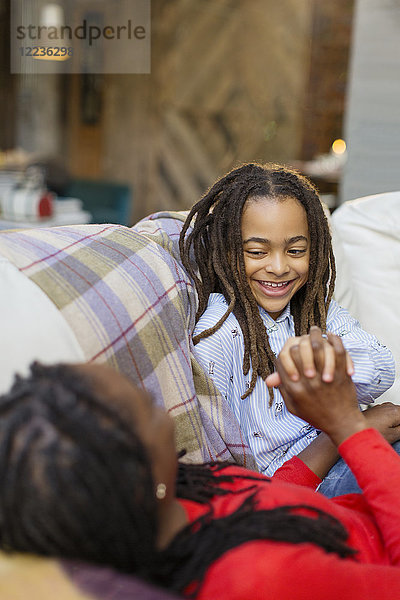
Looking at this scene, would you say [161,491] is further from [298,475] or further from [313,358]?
[298,475]

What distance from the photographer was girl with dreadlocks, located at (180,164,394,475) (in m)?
1.41

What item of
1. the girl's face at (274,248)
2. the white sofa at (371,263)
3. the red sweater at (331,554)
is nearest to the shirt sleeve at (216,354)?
the girl's face at (274,248)

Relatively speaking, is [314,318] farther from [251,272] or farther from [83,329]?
[83,329]

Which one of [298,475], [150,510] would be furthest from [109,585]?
[298,475]

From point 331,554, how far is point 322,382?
0.25m

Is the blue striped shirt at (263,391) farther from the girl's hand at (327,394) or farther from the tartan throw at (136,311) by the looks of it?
the girl's hand at (327,394)

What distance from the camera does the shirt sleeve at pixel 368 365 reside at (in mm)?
1352

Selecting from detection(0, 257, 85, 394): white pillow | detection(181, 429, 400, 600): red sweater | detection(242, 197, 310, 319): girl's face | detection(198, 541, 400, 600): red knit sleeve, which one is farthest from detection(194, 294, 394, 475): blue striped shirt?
detection(198, 541, 400, 600): red knit sleeve

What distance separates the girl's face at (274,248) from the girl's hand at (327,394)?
0.52 m

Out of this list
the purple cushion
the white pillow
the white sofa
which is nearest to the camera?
the purple cushion

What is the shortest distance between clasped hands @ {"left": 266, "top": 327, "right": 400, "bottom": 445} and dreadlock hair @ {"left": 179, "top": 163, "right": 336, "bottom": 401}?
0.45 meters

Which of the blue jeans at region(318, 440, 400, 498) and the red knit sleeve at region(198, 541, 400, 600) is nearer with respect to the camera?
the red knit sleeve at region(198, 541, 400, 600)

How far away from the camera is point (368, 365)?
136 centimetres

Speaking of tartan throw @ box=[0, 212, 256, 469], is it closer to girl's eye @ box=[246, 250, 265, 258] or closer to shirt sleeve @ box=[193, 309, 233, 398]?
shirt sleeve @ box=[193, 309, 233, 398]
